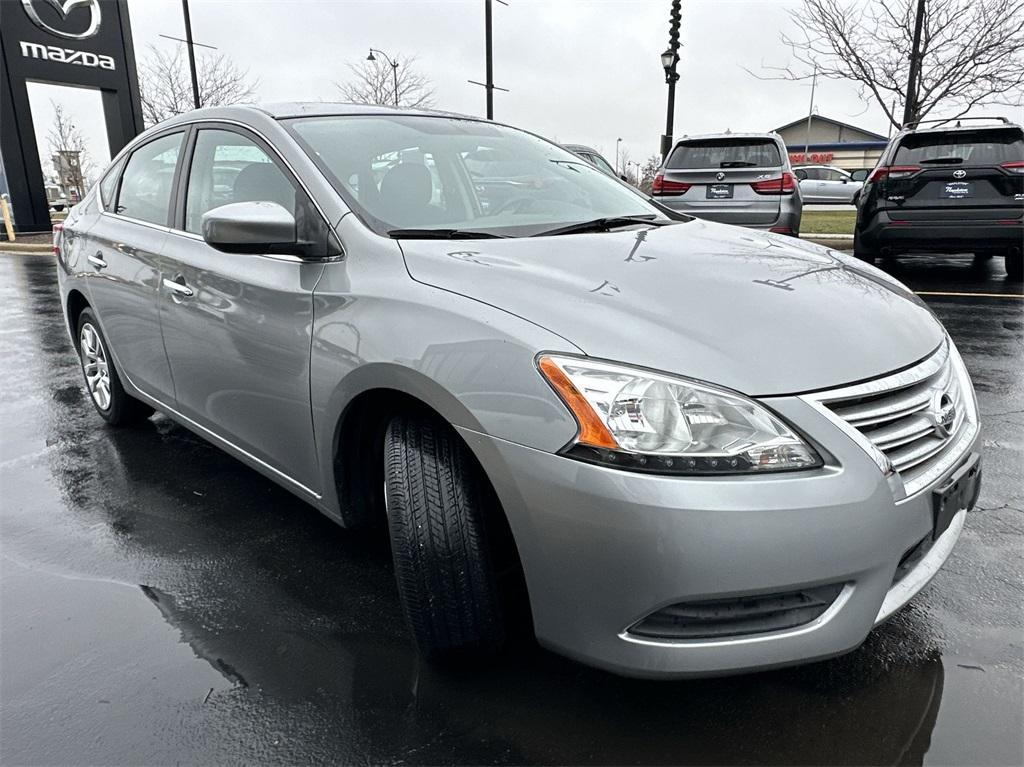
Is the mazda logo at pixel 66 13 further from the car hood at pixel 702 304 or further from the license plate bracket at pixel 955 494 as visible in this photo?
the license plate bracket at pixel 955 494

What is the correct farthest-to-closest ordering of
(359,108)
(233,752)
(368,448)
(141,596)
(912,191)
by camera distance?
(912,191) → (359,108) → (141,596) → (368,448) → (233,752)

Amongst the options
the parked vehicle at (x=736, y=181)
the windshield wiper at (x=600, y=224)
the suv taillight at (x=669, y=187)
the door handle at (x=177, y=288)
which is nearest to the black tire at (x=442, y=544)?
the windshield wiper at (x=600, y=224)

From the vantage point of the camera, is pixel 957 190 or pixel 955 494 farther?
pixel 957 190

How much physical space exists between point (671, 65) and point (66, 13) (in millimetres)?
14635

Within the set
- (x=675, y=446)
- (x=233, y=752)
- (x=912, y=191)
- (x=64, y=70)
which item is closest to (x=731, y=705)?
(x=675, y=446)

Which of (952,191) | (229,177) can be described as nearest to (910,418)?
(229,177)

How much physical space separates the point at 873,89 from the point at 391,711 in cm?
1762

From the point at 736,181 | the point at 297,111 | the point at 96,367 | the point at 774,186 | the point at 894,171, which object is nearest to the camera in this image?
the point at 297,111

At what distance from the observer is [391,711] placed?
2.01 metres

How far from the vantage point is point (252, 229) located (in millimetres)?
2307

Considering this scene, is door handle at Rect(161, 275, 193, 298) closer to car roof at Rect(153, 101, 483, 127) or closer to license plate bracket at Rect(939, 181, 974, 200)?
car roof at Rect(153, 101, 483, 127)

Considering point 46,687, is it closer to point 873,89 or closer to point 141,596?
point 141,596

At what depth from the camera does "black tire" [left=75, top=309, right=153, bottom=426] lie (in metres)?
4.07

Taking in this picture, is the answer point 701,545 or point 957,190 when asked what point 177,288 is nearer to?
point 701,545
